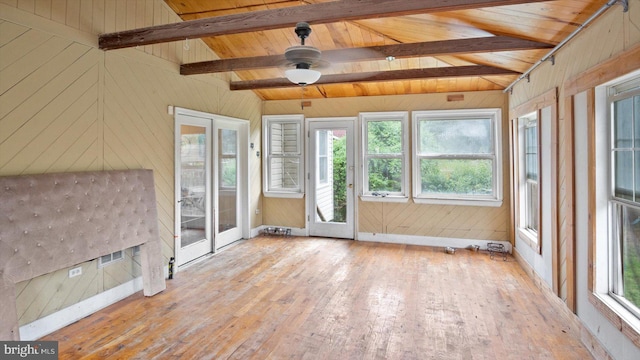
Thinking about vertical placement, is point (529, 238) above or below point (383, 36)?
below

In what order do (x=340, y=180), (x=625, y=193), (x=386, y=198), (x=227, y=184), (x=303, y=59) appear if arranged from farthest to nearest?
(x=340, y=180) < (x=386, y=198) < (x=227, y=184) < (x=303, y=59) < (x=625, y=193)

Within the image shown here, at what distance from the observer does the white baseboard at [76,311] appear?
9.04 ft

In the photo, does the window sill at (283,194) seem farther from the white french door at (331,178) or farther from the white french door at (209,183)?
the white french door at (209,183)

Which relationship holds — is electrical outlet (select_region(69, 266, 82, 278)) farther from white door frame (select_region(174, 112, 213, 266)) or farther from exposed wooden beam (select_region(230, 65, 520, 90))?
exposed wooden beam (select_region(230, 65, 520, 90))

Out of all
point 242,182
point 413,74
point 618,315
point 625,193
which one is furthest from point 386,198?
point 618,315

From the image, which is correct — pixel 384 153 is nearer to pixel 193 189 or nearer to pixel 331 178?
pixel 331 178

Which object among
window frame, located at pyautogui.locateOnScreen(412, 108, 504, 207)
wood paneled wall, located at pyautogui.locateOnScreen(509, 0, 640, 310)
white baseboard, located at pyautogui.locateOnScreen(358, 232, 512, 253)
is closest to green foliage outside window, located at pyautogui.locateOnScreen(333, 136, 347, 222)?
white baseboard, located at pyautogui.locateOnScreen(358, 232, 512, 253)

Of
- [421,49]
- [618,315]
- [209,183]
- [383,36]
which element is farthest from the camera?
[209,183]

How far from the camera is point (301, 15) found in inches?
96.6

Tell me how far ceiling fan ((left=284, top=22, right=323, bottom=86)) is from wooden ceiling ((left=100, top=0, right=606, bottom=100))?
73mm

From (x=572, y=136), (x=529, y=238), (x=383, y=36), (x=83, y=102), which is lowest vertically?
(x=529, y=238)

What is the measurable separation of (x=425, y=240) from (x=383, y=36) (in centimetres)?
340

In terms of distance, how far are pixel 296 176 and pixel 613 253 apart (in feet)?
15.9

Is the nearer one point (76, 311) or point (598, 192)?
point (598, 192)
